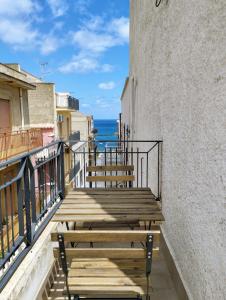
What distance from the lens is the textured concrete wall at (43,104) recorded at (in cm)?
2392

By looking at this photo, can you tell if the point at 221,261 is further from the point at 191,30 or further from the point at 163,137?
the point at 163,137

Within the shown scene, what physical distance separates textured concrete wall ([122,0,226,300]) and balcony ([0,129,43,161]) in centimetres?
1009

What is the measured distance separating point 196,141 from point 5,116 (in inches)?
570

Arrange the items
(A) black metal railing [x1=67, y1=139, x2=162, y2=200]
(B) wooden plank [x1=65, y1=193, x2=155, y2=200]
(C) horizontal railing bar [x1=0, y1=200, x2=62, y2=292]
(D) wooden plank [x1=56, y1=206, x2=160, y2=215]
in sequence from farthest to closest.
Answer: (A) black metal railing [x1=67, y1=139, x2=162, y2=200] < (B) wooden plank [x1=65, y1=193, x2=155, y2=200] < (D) wooden plank [x1=56, y1=206, x2=160, y2=215] < (C) horizontal railing bar [x1=0, y1=200, x2=62, y2=292]

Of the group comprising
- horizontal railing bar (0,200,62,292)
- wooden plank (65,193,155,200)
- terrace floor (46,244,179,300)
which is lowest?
terrace floor (46,244,179,300)

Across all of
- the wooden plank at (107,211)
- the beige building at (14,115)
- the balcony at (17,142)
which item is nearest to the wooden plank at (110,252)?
the wooden plank at (107,211)

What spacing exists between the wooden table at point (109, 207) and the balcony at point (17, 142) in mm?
9138

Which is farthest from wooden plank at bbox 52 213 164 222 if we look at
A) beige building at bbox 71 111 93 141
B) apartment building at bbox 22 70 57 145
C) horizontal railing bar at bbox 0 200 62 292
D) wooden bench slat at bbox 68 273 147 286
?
beige building at bbox 71 111 93 141

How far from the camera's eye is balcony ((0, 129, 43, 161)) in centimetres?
1312

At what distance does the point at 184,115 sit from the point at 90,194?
2064 mm

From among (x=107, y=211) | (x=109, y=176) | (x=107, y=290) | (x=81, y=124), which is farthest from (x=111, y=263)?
(x=81, y=124)

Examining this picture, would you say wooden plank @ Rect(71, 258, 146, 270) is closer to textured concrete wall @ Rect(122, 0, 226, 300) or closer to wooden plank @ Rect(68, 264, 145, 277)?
wooden plank @ Rect(68, 264, 145, 277)

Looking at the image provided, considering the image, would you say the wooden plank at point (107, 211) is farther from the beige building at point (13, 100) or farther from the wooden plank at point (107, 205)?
the beige building at point (13, 100)

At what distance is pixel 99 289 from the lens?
8.19 feet
